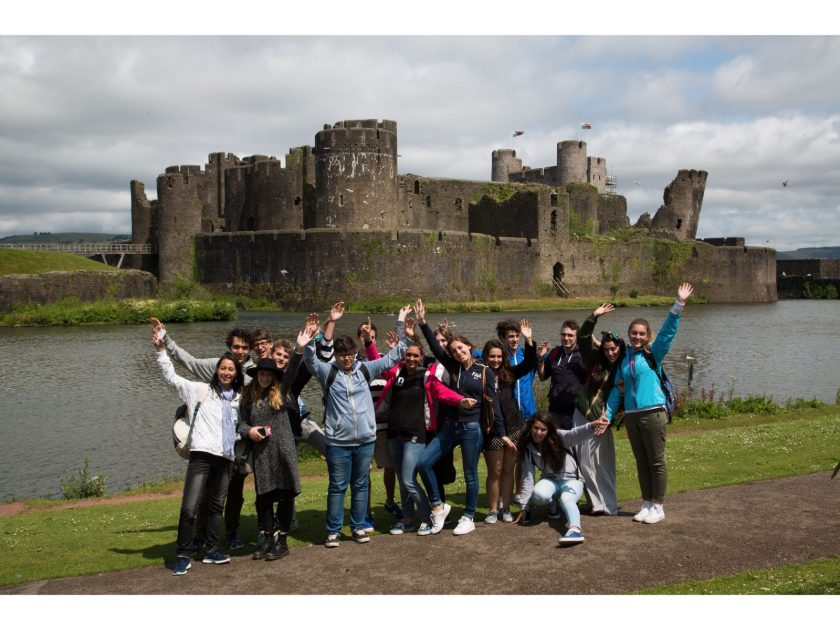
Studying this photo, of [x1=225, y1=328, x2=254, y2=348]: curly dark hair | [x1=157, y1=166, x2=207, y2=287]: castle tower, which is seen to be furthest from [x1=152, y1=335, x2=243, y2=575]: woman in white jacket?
[x1=157, y1=166, x2=207, y2=287]: castle tower

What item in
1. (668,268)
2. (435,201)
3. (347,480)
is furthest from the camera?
(668,268)

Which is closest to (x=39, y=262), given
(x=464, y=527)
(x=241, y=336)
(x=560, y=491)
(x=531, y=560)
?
(x=241, y=336)

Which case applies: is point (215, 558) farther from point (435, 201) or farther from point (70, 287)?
point (435, 201)

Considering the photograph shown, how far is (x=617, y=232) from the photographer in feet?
240

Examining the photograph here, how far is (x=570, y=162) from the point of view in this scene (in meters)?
78.4

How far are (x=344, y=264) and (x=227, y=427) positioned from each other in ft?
141

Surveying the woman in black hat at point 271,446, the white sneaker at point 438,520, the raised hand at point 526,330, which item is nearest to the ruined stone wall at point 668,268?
the raised hand at point 526,330

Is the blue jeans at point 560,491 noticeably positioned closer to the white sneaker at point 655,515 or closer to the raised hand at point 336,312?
the white sneaker at point 655,515

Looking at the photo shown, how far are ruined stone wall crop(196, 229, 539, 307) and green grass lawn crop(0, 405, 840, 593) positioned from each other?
119 feet

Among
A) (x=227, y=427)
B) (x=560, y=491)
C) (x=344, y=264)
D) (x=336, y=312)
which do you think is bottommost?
(x=560, y=491)

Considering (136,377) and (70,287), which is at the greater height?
(70,287)

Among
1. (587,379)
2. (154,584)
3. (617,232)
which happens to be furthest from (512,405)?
(617,232)

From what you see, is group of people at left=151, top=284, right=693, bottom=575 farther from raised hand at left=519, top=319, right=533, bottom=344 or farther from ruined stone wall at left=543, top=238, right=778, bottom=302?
ruined stone wall at left=543, top=238, right=778, bottom=302

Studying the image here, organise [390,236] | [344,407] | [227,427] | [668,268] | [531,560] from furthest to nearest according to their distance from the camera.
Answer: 1. [668,268]
2. [390,236]
3. [344,407]
4. [227,427]
5. [531,560]
